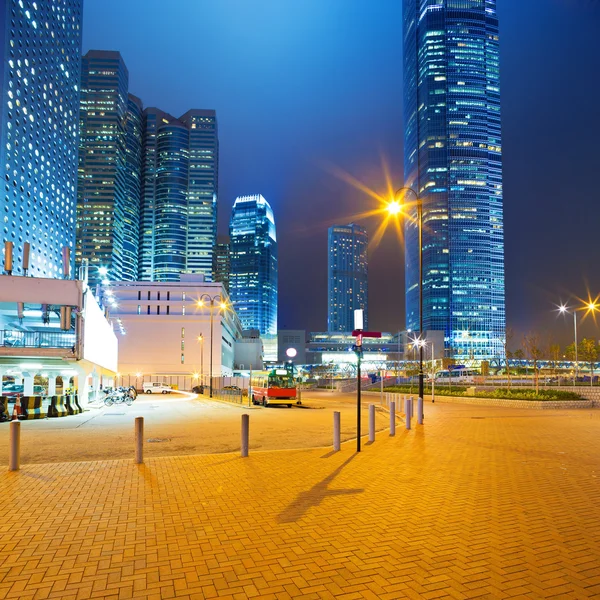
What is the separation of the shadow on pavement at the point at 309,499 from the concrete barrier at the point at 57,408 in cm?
1821

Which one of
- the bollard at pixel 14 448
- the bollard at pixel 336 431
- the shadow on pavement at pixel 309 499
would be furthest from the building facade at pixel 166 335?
the shadow on pavement at pixel 309 499

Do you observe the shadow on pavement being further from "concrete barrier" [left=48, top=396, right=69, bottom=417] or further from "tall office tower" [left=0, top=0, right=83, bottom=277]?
"tall office tower" [left=0, top=0, right=83, bottom=277]

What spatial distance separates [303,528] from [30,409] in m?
19.5

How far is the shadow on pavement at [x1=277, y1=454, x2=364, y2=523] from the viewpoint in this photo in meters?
6.61

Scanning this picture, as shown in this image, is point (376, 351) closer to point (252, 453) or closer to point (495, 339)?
point (495, 339)

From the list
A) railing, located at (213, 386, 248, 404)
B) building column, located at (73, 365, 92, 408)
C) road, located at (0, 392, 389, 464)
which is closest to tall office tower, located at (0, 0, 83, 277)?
railing, located at (213, 386, 248, 404)

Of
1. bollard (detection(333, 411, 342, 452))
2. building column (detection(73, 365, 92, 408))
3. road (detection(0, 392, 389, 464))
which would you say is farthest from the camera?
building column (detection(73, 365, 92, 408))

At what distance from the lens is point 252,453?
11.8 meters

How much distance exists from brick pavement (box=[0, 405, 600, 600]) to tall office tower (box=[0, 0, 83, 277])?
13217 cm

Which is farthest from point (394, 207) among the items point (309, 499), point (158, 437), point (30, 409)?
point (30, 409)

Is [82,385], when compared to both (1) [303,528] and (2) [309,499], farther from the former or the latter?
(1) [303,528]

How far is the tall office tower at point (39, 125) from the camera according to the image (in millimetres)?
126438

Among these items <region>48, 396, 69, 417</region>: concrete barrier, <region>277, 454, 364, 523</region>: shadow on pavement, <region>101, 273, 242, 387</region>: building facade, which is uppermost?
<region>101, 273, 242, 387</region>: building facade

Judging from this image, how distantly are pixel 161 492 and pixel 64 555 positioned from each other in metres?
2.80
